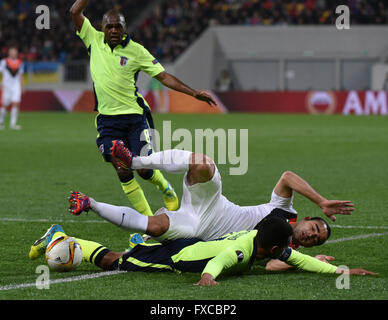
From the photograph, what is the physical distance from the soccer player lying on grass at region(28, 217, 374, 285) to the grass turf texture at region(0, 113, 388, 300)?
0.31 ft

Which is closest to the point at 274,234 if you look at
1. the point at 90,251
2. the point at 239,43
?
the point at 90,251

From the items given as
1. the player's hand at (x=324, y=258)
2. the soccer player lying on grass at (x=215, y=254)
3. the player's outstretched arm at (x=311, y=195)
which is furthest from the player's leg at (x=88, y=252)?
the player's hand at (x=324, y=258)

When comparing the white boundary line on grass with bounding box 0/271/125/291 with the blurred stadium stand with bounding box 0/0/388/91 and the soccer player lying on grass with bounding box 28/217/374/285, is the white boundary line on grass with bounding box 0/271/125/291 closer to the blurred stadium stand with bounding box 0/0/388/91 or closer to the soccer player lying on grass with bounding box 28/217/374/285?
the soccer player lying on grass with bounding box 28/217/374/285

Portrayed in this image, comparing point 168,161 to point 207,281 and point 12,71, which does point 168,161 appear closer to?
point 207,281

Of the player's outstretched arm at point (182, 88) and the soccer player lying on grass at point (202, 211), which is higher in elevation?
the player's outstretched arm at point (182, 88)

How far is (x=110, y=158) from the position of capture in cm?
775

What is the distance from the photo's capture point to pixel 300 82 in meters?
35.9

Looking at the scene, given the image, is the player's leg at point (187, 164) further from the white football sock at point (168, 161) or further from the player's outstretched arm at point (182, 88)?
the player's outstretched arm at point (182, 88)

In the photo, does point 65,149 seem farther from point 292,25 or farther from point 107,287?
point 292,25

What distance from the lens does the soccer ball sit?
19.5ft

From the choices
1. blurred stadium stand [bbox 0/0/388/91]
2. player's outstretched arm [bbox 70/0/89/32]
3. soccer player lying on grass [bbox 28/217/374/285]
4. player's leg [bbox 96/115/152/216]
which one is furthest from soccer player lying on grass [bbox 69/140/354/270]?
blurred stadium stand [bbox 0/0/388/91]

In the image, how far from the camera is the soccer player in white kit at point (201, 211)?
5914mm

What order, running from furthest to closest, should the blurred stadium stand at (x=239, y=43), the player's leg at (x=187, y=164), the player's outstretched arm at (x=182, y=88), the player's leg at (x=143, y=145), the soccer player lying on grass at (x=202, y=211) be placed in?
the blurred stadium stand at (x=239, y=43) → the player's leg at (x=143, y=145) → the player's outstretched arm at (x=182, y=88) → the player's leg at (x=187, y=164) → the soccer player lying on grass at (x=202, y=211)

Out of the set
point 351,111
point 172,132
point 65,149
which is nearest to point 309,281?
point 65,149
